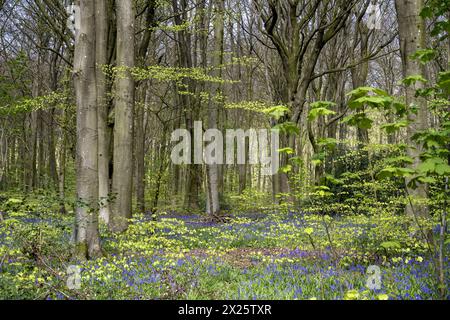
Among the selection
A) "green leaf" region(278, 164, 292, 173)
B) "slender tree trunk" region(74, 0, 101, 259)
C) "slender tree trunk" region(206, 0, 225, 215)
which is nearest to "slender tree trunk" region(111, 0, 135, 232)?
"slender tree trunk" region(74, 0, 101, 259)

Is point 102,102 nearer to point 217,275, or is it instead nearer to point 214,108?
point 214,108

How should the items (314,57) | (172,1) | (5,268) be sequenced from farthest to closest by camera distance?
1. (172,1)
2. (314,57)
3. (5,268)

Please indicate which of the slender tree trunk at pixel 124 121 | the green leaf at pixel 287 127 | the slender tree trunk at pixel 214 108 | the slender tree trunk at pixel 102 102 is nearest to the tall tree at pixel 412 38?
the green leaf at pixel 287 127

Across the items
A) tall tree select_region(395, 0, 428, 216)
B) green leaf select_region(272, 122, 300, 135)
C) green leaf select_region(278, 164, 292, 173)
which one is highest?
tall tree select_region(395, 0, 428, 216)

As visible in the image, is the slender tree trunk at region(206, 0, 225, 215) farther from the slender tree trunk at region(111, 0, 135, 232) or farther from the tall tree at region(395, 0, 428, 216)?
the tall tree at region(395, 0, 428, 216)

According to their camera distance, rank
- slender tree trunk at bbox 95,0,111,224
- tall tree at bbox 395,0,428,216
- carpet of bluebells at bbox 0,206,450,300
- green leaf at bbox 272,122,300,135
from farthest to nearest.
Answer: slender tree trunk at bbox 95,0,111,224
tall tree at bbox 395,0,428,216
carpet of bluebells at bbox 0,206,450,300
green leaf at bbox 272,122,300,135

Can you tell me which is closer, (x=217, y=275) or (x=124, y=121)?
(x=217, y=275)

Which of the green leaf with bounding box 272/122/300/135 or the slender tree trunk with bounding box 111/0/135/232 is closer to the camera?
the green leaf with bounding box 272/122/300/135

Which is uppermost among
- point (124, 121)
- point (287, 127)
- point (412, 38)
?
point (412, 38)

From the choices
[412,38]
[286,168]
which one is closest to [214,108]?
[412,38]
